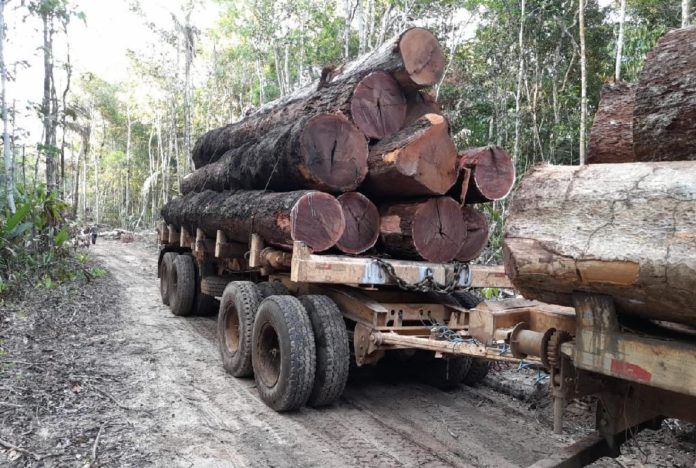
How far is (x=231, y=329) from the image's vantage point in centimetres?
593

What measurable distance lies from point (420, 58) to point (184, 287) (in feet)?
18.4

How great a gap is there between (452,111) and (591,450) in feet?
42.4

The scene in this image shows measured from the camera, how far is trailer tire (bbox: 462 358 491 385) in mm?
5355

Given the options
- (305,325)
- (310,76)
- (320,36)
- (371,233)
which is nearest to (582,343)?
(305,325)

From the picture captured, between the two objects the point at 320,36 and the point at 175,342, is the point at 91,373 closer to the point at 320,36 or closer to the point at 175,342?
the point at 175,342

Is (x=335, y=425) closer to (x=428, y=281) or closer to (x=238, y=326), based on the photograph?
(x=428, y=281)

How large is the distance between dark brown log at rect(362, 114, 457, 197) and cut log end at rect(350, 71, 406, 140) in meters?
0.30

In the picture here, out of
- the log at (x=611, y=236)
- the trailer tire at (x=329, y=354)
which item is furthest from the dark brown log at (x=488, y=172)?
the log at (x=611, y=236)

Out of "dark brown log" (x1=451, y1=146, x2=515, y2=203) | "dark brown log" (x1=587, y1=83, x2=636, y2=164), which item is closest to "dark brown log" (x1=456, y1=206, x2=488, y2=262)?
"dark brown log" (x1=451, y1=146, x2=515, y2=203)

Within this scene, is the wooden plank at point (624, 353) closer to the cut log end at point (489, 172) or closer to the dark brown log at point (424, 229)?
the dark brown log at point (424, 229)

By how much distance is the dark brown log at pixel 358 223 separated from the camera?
507 centimetres

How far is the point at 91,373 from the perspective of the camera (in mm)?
5254

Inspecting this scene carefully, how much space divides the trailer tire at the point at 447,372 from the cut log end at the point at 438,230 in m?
1.05

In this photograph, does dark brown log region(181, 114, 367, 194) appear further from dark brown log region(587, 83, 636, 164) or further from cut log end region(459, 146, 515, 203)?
dark brown log region(587, 83, 636, 164)
